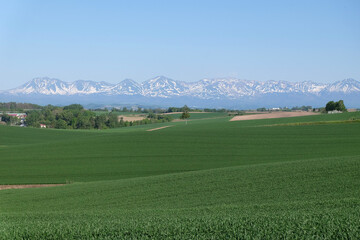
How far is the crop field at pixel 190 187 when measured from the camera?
327 inches

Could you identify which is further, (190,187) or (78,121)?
(78,121)

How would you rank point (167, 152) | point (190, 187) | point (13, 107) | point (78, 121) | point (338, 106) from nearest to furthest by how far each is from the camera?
point (190, 187), point (167, 152), point (338, 106), point (78, 121), point (13, 107)

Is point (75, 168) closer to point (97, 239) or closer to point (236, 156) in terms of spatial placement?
point (236, 156)

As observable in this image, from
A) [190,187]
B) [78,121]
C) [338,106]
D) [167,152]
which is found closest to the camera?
[190,187]

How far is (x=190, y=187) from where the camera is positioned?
17469 millimetres

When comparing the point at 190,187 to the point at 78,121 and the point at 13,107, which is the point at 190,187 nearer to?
the point at 78,121

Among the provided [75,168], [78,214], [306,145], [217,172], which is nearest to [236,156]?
[306,145]

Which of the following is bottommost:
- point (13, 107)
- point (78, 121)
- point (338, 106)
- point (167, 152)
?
point (167, 152)

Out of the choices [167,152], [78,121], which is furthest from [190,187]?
[78,121]

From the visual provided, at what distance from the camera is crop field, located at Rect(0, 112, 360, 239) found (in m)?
8.31

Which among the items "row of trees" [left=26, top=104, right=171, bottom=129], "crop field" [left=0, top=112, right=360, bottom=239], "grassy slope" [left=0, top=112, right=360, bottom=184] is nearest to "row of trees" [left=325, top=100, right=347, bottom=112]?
"row of trees" [left=26, top=104, right=171, bottom=129]

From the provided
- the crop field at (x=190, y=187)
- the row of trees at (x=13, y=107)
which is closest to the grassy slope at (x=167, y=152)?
the crop field at (x=190, y=187)

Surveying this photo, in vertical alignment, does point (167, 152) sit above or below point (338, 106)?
below

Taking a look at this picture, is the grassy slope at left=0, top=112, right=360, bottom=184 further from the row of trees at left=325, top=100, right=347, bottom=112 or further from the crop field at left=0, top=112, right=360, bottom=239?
the row of trees at left=325, top=100, right=347, bottom=112
